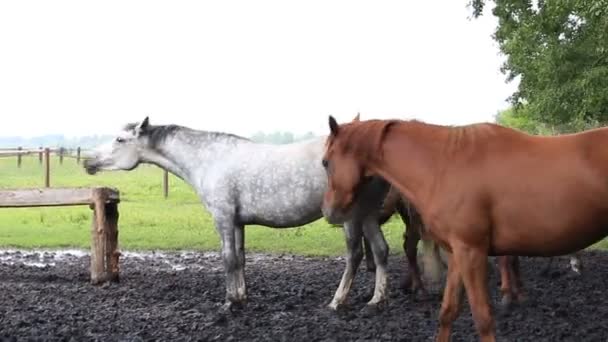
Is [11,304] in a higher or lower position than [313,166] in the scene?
lower

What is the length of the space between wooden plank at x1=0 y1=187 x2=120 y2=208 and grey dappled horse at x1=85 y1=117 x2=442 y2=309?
1.83m

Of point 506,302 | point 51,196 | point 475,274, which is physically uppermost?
point 51,196

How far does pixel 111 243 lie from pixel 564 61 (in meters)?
8.21

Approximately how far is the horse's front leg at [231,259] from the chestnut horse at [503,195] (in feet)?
9.86

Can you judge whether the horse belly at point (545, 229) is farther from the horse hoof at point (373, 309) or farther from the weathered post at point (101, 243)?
the weathered post at point (101, 243)

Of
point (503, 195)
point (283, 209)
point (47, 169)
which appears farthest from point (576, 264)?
point (47, 169)

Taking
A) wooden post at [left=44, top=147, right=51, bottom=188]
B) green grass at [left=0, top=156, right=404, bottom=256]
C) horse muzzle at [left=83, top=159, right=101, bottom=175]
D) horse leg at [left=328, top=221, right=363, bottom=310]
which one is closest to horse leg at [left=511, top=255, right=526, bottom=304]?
horse leg at [left=328, top=221, right=363, bottom=310]

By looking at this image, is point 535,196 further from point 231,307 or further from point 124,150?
point 124,150

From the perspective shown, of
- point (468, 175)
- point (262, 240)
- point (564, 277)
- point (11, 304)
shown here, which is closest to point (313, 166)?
point (468, 175)

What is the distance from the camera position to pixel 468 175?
579 centimetres

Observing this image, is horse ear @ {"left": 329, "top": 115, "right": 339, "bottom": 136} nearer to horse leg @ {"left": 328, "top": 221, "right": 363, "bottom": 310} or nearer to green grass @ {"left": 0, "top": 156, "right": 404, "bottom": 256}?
horse leg @ {"left": 328, "top": 221, "right": 363, "bottom": 310}

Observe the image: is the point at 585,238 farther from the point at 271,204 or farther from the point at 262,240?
the point at 262,240

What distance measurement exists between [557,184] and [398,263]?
687 cm

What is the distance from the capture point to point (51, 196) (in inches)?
414
